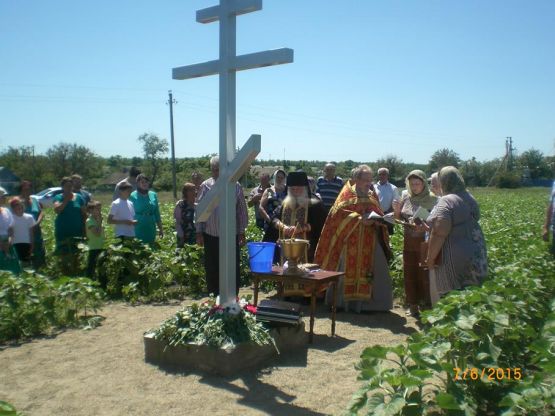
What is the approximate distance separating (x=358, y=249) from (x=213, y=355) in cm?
275

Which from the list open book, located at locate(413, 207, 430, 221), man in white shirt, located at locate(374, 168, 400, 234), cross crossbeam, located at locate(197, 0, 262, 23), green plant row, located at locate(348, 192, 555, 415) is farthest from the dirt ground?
man in white shirt, located at locate(374, 168, 400, 234)

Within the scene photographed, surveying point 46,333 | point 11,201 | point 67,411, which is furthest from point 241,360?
point 11,201

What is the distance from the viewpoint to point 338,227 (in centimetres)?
664

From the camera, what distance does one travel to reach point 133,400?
3904 millimetres

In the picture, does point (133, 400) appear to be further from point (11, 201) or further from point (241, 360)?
point (11, 201)

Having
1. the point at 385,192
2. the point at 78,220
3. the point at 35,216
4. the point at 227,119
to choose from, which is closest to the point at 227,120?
the point at 227,119

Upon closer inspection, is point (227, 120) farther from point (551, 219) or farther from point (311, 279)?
point (551, 219)

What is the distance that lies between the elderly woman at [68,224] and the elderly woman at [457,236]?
18.9 ft

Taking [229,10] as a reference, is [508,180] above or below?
below

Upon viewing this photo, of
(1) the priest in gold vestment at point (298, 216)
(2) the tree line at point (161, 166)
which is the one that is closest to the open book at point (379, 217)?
(1) the priest in gold vestment at point (298, 216)

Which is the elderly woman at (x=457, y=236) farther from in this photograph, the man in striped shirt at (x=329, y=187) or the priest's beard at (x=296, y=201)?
the man in striped shirt at (x=329, y=187)

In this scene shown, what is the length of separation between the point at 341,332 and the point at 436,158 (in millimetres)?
62519

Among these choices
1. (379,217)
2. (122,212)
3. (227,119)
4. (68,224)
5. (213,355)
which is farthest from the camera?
(68,224)

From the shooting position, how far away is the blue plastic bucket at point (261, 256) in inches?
213
